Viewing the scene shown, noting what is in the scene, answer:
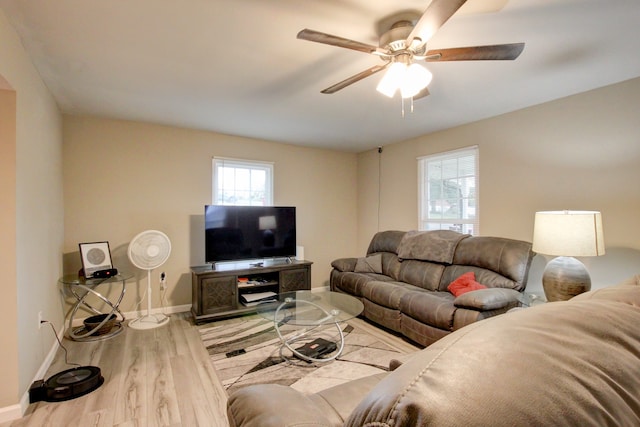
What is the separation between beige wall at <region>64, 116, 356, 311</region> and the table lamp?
133 inches

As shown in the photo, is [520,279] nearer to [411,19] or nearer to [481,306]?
[481,306]

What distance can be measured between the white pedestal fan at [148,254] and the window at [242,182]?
975 mm

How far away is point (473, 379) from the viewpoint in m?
0.44

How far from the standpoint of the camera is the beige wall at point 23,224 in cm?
196

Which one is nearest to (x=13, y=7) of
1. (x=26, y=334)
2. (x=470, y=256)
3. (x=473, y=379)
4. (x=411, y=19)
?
(x=26, y=334)

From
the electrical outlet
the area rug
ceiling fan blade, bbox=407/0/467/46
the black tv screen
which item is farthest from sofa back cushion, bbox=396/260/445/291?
the electrical outlet

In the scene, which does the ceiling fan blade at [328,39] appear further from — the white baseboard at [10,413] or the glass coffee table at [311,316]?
the white baseboard at [10,413]

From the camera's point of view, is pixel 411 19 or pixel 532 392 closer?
pixel 532 392

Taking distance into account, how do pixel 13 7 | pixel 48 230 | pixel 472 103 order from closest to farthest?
pixel 13 7
pixel 48 230
pixel 472 103

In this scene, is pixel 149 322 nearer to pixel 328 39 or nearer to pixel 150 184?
pixel 150 184

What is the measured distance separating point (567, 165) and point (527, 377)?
3.41 meters

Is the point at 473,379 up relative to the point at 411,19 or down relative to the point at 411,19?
down

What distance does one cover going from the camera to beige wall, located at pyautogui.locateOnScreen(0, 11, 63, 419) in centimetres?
196

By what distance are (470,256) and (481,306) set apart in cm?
99
